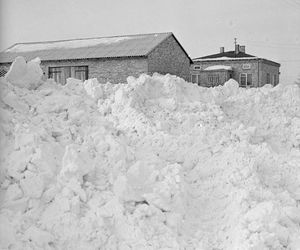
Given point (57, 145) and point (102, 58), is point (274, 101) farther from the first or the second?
point (102, 58)

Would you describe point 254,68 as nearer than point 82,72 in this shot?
No

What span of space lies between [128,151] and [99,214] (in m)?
1.24

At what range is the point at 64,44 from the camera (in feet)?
58.4

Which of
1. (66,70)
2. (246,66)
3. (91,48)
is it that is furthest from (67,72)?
(246,66)

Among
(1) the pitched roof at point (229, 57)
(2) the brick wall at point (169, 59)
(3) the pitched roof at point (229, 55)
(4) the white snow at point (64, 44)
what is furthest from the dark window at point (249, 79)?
(4) the white snow at point (64, 44)

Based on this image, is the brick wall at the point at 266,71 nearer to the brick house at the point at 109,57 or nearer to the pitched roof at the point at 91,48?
the brick house at the point at 109,57

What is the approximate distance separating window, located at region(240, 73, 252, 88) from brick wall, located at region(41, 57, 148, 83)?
10.0 metres

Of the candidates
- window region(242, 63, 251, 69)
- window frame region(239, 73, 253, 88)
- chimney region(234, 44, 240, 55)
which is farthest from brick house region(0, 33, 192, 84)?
chimney region(234, 44, 240, 55)

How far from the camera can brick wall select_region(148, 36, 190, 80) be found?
51.8ft

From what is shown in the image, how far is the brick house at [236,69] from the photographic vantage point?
23984 millimetres

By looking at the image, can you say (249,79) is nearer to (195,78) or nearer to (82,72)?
(195,78)

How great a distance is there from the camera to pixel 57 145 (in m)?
6.01

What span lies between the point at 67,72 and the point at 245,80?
11.0 metres

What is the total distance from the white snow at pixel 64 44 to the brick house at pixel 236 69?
8.70 meters
